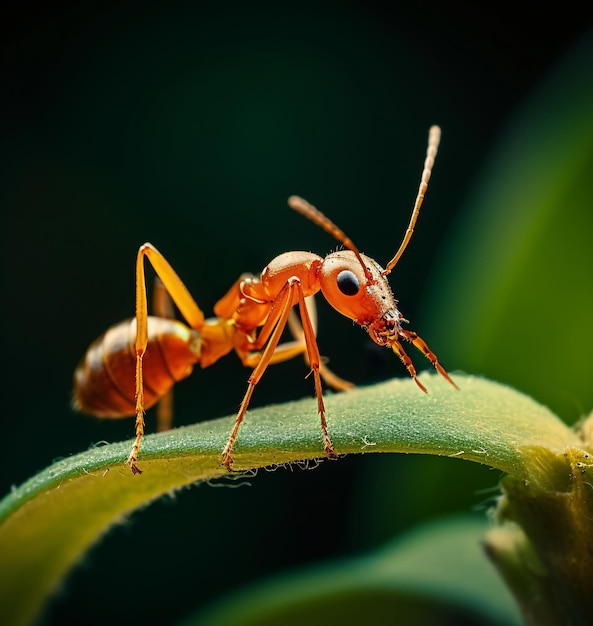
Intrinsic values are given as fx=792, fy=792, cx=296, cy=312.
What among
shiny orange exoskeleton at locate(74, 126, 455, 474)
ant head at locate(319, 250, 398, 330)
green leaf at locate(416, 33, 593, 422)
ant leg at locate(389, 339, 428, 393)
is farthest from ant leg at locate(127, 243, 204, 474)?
green leaf at locate(416, 33, 593, 422)

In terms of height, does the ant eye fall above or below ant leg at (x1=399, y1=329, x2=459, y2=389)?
above

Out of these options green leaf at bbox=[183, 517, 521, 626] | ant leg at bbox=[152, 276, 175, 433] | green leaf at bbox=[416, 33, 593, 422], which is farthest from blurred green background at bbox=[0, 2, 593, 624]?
green leaf at bbox=[183, 517, 521, 626]

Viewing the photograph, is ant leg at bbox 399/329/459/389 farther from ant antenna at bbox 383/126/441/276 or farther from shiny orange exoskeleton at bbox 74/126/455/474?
ant antenna at bbox 383/126/441/276

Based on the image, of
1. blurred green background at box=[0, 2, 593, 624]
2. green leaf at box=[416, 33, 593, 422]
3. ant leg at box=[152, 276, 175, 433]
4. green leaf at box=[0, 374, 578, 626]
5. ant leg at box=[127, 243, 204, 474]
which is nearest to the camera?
green leaf at box=[0, 374, 578, 626]

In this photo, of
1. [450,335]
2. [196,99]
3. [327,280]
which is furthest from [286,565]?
[196,99]

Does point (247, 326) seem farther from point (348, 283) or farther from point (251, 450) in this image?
point (251, 450)

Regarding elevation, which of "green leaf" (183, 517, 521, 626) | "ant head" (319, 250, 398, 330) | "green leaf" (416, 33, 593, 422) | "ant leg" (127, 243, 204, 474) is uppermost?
"ant leg" (127, 243, 204, 474)

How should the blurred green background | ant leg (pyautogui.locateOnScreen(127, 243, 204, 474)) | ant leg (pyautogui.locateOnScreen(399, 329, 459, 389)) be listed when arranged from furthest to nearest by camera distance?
the blurred green background, ant leg (pyautogui.locateOnScreen(127, 243, 204, 474)), ant leg (pyautogui.locateOnScreen(399, 329, 459, 389))

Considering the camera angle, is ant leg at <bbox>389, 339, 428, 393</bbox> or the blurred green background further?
the blurred green background
